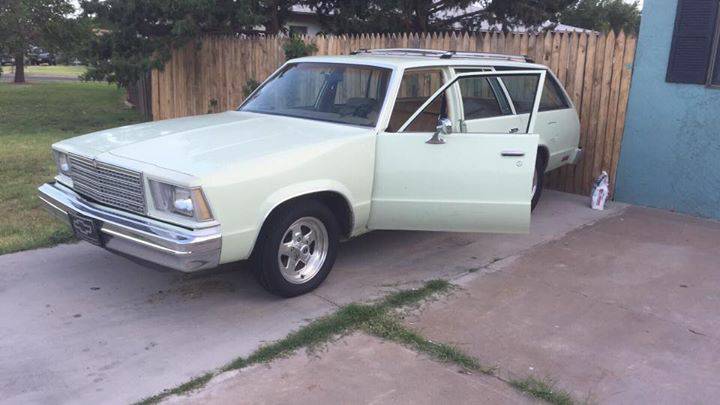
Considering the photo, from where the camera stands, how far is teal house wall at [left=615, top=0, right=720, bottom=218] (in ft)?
23.2

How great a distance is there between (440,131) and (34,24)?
20.5 ft

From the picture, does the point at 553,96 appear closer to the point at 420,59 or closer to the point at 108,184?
the point at 420,59

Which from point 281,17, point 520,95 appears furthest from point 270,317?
point 281,17

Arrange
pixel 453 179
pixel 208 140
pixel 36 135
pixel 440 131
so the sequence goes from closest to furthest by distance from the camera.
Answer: pixel 208 140
pixel 440 131
pixel 453 179
pixel 36 135

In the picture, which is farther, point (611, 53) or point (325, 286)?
point (611, 53)

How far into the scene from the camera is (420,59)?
5816 millimetres

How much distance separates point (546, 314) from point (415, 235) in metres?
2.00

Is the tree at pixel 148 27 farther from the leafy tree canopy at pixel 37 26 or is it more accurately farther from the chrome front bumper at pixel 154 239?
the chrome front bumper at pixel 154 239

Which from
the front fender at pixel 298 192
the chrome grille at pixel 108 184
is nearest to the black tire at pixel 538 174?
the front fender at pixel 298 192

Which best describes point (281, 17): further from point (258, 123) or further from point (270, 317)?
point (270, 317)

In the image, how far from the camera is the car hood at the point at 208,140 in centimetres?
428

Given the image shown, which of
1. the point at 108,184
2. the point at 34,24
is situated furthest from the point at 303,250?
the point at 34,24

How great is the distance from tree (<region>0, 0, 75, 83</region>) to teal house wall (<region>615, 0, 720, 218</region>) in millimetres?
7418

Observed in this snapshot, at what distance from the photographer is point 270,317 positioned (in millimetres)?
4504
